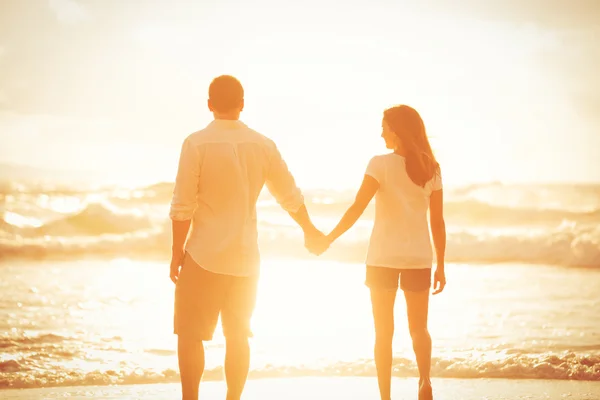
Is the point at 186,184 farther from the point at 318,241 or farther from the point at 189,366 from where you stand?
the point at 318,241

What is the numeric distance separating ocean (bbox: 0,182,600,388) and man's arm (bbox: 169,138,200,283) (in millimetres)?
2150

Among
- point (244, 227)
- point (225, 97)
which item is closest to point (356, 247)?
point (244, 227)

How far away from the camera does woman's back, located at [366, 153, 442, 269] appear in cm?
407

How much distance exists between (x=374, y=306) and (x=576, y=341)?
3561mm

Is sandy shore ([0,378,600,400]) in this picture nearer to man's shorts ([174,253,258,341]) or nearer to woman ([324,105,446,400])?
woman ([324,105,446,400])

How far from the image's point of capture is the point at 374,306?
4.16m

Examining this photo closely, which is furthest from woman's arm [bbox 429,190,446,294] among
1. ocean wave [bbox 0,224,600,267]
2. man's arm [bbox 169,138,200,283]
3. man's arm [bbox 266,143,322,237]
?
ocean wave [bbox 0,224,600,267]

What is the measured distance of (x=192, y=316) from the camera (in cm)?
380

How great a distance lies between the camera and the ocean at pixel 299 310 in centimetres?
584

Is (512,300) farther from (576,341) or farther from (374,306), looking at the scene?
(374,306)

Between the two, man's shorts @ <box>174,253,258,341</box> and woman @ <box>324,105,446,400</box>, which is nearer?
man's shorts @ <box>174,253,258,341</box>

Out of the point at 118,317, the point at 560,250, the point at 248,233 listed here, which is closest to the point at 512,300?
the point at 118,317

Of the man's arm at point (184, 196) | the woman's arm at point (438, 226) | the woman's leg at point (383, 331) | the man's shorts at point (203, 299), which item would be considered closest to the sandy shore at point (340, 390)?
the woman's leg at point (383, 331)

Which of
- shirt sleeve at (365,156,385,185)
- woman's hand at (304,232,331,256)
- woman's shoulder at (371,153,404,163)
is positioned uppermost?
woman's shoulder at (371,153,404,163)
